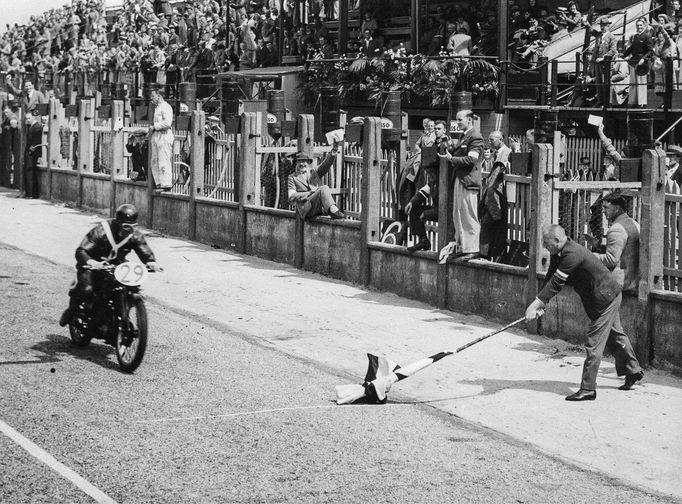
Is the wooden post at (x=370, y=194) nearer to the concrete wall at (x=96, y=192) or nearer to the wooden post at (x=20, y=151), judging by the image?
the concrete wall at (x=96, y=192)

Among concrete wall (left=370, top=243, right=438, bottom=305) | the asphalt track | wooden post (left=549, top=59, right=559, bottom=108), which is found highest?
wooden post (left=549, top=59, right=559, bottom=108)

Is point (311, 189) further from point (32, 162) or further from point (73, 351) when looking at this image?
point (32, 162)

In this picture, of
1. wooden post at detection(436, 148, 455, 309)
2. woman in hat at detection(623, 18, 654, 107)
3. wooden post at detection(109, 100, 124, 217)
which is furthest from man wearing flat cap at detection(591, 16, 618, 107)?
wooden post at detection(109, 100, 124, 217)

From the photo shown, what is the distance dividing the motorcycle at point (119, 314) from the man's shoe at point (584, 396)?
13.2 ft

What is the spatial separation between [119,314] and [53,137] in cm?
1986

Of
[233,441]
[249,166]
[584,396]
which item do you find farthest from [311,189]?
[233,441]

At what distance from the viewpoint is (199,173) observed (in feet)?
77.9

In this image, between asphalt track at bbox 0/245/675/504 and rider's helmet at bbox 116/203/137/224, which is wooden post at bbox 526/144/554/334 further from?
rider's helmet at bbox 116/203/137/224

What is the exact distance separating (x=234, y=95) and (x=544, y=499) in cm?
2795

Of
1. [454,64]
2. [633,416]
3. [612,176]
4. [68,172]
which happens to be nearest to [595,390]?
[633,416]

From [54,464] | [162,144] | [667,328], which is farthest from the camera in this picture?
[162,144]

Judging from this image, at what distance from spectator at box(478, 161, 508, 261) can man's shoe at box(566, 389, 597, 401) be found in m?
4.19

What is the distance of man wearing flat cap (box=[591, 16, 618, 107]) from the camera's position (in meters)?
24.5

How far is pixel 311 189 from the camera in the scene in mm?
19688
